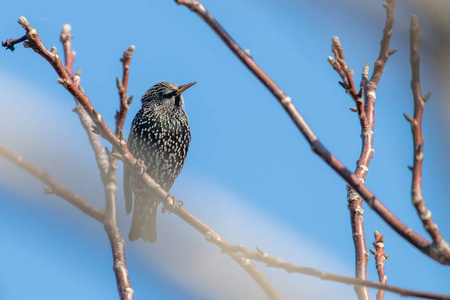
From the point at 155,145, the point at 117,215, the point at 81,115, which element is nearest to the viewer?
the point at 117,215

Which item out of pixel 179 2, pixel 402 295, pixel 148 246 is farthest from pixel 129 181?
pixel 402 295

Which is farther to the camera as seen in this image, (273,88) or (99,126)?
(99,126)

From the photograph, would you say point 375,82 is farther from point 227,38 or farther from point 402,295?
point 402,295

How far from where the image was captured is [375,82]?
314 cm

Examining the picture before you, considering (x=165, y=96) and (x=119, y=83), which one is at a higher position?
(x=165, y=96)

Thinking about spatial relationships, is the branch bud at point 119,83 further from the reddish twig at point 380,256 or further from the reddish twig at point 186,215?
the reddish twig at point 380,256

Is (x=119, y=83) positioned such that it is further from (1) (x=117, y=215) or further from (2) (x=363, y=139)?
(2) (x=363, y=139)

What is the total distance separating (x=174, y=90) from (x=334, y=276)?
15.8ft

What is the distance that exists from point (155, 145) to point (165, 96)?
2.46ft

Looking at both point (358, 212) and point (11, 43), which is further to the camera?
point (358, 212)

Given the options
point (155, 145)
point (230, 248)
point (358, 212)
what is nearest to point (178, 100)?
point (155, 145)

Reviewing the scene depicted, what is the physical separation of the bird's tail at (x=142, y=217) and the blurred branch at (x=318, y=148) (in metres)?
4.46

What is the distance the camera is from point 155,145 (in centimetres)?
570

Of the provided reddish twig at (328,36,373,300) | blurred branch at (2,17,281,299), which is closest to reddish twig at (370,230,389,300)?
reddish twig at (328,36,373,300)
